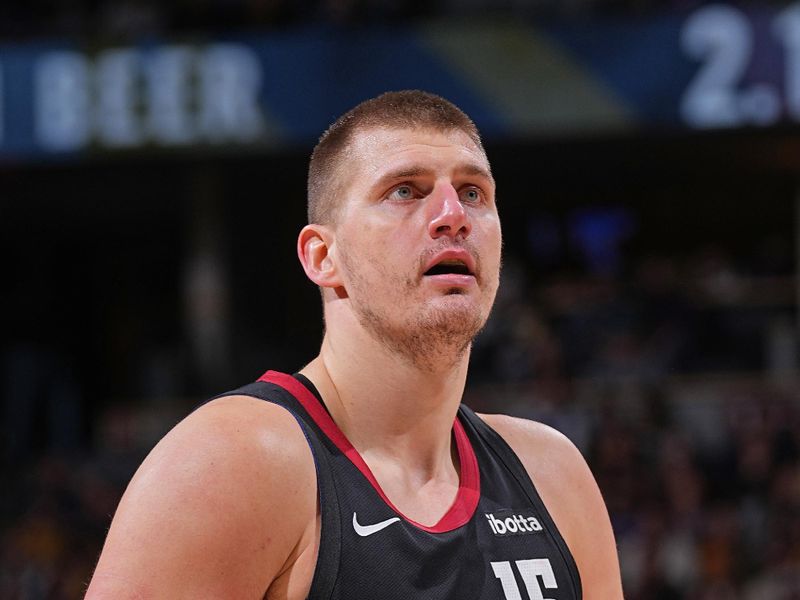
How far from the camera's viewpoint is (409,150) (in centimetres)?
252

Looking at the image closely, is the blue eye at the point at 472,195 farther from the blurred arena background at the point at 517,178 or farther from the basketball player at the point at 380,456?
the blurred arena background at the point at 517,178

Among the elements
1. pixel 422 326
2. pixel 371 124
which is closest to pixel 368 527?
pixel 422 326

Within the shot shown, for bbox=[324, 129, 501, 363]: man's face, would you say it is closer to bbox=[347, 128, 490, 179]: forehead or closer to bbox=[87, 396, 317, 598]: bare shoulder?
bbox=[347, 128, 490, 179]: forehead

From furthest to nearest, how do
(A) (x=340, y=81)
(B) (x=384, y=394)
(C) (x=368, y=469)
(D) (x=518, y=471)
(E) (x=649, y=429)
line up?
1. (A) (x=340, y=81)
2. (E) (x=649, y=429)
3. (D) (x=518, y=471)
4. (B) (x=384, y=394)
5. (C) (x=368, y=469)

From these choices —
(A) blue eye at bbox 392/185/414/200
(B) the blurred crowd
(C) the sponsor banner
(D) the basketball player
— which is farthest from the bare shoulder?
(C) the sponsor banner

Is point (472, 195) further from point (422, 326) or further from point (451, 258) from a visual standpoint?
point (422, 326)

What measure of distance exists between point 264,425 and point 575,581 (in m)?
0.74

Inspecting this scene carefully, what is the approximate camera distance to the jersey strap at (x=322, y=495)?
2.19 metres

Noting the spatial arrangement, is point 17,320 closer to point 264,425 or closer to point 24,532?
point 24,532

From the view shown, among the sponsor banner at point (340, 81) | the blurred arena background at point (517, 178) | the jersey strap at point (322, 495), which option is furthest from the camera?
the sponsor banner at point (340, 81)

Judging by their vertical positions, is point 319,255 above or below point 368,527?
above

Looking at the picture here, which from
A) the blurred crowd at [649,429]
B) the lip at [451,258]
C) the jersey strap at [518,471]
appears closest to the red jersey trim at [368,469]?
the jersey strap at [518,471]

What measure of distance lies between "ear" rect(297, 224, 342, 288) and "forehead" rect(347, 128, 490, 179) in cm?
14

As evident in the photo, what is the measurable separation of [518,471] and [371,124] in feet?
2.58
